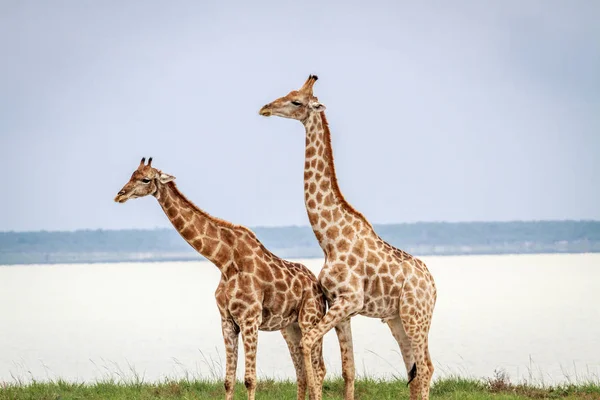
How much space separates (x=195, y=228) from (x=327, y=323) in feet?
5.04

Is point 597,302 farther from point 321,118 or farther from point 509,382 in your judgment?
point 321,118

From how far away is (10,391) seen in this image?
1291cm

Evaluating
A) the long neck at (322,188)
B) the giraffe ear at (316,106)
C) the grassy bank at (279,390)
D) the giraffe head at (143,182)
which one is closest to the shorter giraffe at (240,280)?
the giraffe head at (143,182)

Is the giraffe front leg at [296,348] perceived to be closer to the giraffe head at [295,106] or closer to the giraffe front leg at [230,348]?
the giraffe front leg at [230,348]

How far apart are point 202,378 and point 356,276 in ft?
13.3

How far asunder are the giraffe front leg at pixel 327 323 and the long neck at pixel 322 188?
60cm

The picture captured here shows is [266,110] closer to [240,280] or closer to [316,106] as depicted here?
[316,106]

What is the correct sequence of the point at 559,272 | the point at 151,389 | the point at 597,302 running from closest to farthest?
1. the point at 151,389
2. the point at 597,302
3. the point at 559,272

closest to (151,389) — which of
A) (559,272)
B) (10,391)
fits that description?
(10,391)

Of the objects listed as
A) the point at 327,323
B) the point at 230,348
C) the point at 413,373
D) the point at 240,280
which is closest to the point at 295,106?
the point at 240,280

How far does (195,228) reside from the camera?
10.1 m

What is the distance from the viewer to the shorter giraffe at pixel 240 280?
32.5ft

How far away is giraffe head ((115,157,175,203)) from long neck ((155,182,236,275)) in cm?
8

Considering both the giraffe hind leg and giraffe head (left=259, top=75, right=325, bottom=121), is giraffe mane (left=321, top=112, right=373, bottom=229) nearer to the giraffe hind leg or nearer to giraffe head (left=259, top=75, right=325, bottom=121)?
giraffe head (left=259, top=75, right=325, bottom=121)
